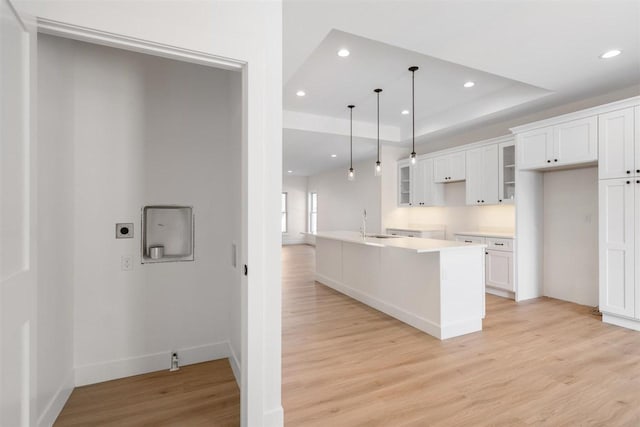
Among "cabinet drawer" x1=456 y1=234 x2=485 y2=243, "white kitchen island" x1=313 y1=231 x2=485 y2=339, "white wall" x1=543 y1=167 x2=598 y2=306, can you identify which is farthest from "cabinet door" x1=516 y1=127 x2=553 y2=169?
"white kitchen island" x1=313 y1=231 x2=485 y2=339

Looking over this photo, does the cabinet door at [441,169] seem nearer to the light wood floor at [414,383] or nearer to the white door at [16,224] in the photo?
the light wood floor at [414,383]

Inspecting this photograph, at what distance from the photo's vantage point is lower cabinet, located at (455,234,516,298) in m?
4.54

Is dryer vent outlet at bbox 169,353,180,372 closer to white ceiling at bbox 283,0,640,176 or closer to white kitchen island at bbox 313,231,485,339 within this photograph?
white kitchen island at bbox 313,231,485,339

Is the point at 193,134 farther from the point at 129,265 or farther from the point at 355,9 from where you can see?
the point at 355,9

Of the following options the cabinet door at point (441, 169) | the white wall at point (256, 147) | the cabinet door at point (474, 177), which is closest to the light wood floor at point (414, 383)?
the white wall at point (256, 147)

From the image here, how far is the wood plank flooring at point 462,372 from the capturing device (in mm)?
1953

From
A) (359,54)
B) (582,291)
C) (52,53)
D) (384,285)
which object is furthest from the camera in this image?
(582,291)

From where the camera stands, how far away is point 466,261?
3.30 metres

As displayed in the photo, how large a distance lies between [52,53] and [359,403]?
3.00m

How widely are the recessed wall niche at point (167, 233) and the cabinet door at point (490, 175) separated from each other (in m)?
4.56

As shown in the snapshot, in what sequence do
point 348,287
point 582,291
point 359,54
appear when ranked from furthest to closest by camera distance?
point 348,287
point 582,291
point 359,54

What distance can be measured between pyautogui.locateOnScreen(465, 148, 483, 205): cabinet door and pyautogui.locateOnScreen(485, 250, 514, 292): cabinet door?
39.4 inches

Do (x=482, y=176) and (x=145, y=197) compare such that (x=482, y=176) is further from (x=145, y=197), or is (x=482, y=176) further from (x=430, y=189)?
(x=145, y=197)

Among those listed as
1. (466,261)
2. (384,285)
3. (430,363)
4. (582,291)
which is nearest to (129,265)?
(430,363)
